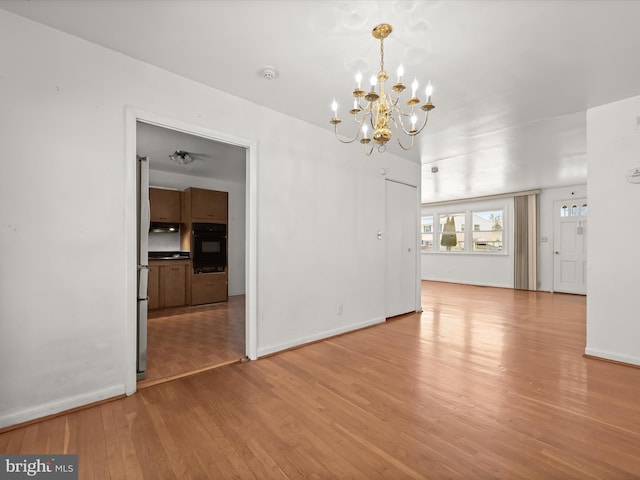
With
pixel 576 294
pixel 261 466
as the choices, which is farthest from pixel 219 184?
pixel 576 294

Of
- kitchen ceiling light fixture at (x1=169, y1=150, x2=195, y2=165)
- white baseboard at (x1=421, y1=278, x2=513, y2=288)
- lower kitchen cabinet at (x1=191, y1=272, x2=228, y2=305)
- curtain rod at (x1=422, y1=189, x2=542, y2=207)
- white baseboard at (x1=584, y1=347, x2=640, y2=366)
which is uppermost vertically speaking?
kitchen ceiling light fixture at (x1=169, y1=150, x2=195, y2=165)

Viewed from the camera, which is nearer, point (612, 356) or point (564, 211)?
point (612, 356)

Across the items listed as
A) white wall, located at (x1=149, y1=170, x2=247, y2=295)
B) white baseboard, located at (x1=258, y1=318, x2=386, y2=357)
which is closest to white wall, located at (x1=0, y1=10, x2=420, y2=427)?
white baseboard, located at (x1=258, y1=318, x2=386, y2=357)

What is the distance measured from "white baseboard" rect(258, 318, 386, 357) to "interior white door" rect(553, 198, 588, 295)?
609 centimetres

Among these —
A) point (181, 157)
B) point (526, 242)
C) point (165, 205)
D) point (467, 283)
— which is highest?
point (181, 157)

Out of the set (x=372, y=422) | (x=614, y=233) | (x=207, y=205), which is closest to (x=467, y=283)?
(x=614, y=233)

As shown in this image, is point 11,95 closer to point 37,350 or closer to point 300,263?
point 37,350

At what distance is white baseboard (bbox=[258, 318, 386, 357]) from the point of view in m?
3.28

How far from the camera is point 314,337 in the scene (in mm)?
3723

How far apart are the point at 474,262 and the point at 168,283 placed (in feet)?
27.8

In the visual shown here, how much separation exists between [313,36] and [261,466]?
276 cm

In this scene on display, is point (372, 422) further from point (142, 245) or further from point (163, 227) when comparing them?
point (163, 227)

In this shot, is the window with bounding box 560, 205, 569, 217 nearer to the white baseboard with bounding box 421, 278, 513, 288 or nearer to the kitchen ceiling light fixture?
the white baseboard with bounding box 421, 278, 513, 288

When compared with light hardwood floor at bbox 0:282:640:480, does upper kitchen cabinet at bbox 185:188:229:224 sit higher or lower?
higher
